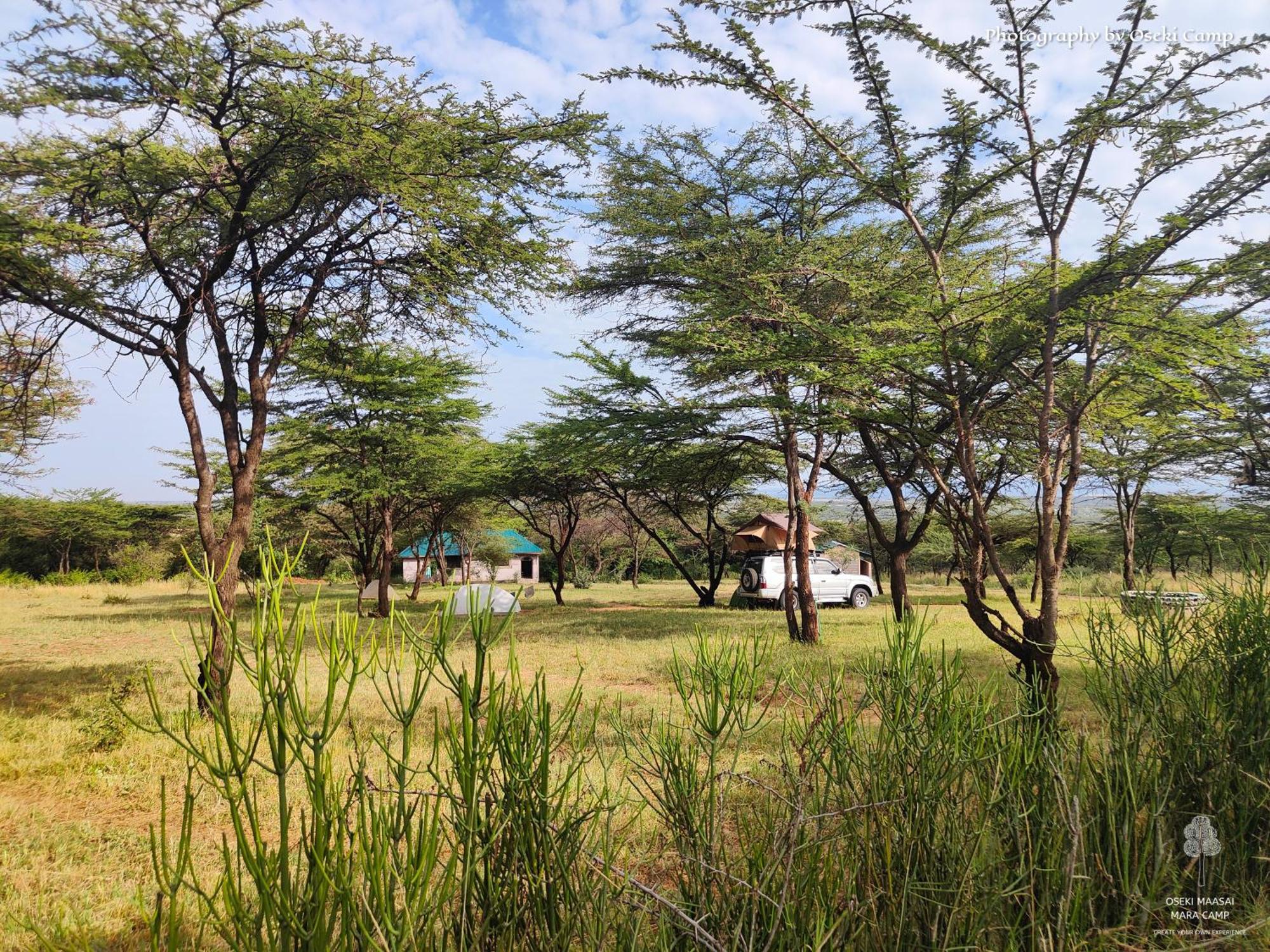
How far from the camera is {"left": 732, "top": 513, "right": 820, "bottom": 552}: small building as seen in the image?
2492cm

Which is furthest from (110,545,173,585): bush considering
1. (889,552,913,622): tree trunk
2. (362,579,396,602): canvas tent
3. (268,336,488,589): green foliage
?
(889,552,913,622): tree trunk

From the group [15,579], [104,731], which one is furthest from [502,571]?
[104,731]

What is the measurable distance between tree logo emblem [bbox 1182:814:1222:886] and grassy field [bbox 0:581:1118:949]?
1.02 m

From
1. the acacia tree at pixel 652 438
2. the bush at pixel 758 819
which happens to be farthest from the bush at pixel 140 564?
the bush at pixel 758 819

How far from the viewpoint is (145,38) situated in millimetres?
5027

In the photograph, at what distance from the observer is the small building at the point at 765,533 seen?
81.8ft

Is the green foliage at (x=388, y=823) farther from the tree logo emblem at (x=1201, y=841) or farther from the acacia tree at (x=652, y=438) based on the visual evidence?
the acacia tree at (x=652, y=438)

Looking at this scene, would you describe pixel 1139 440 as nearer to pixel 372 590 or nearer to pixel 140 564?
pixel 372 590

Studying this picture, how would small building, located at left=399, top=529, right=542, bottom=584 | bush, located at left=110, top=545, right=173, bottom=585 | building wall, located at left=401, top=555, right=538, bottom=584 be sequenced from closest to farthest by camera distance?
bush, located at left=110, top=545, right=173, bottom=585 < small building, located at left=399, top=529, right=542, bottom=584 < building wall, located at left=401, top=555, right=538, bottom=584

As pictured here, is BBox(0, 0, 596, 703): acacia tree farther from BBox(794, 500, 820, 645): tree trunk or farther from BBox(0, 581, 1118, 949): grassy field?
BBox(794, 500, 820, 645): tree trunk

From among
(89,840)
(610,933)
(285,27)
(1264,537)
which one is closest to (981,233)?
(1264,537)

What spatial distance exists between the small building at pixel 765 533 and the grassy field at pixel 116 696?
639 cm

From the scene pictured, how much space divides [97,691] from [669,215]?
9.67m

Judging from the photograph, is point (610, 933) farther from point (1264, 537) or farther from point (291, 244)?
point (1264, 537)
